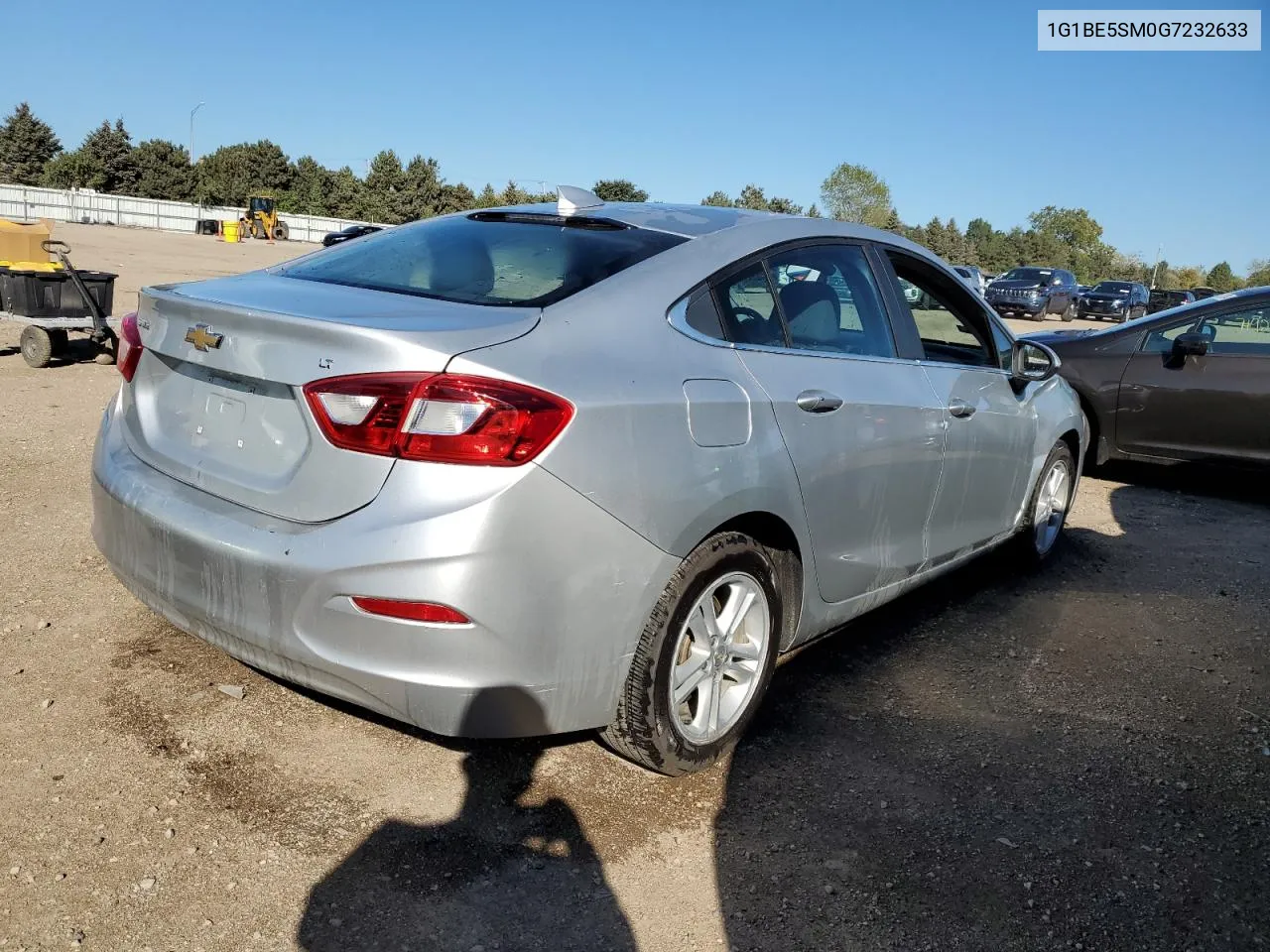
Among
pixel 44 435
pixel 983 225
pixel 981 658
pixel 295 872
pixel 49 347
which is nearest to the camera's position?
pixel 295 872

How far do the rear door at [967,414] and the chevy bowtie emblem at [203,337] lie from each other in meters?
2.44

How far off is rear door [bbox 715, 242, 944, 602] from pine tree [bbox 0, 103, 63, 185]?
88928mm

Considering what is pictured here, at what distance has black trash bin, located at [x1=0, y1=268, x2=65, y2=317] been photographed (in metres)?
9.09

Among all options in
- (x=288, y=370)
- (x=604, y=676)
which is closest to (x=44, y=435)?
(x=288, y=370)

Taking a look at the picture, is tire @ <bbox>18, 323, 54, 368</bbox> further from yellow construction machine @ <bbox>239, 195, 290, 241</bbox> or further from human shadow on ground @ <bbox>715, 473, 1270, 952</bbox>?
yellow construction machine @ <bbox>239, 195, 290, 241</bbox>

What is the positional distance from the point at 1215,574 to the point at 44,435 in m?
7.00

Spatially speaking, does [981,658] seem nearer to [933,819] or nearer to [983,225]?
[933,819]

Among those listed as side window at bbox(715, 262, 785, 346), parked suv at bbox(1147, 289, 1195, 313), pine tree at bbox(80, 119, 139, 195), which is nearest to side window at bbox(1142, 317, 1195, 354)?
side window at bbox(715, 262, 785, 346)

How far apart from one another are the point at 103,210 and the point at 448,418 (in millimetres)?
61806

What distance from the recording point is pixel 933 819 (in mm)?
2967

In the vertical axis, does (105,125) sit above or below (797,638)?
above

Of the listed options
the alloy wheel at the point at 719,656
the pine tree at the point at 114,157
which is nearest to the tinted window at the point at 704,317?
the alloy wheel at the point at 719,656

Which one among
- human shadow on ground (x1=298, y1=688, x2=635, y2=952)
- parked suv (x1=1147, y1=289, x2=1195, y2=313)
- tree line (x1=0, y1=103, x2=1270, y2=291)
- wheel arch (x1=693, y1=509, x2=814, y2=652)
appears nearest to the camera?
human shadow on ground (x1=298, y1=688, x2=635, y2=952)

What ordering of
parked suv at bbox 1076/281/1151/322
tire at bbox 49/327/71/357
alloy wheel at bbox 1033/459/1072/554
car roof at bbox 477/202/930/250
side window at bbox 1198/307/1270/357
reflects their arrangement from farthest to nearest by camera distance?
parked suv at bbox 1076/281/1151/322 → tire at bbox 49/327/71/357 → side window at bbox 1198/307/1270/357 → alloy wheel at bbox 1033/459/1072/554 → car roof at bbox 477/202/930/250
